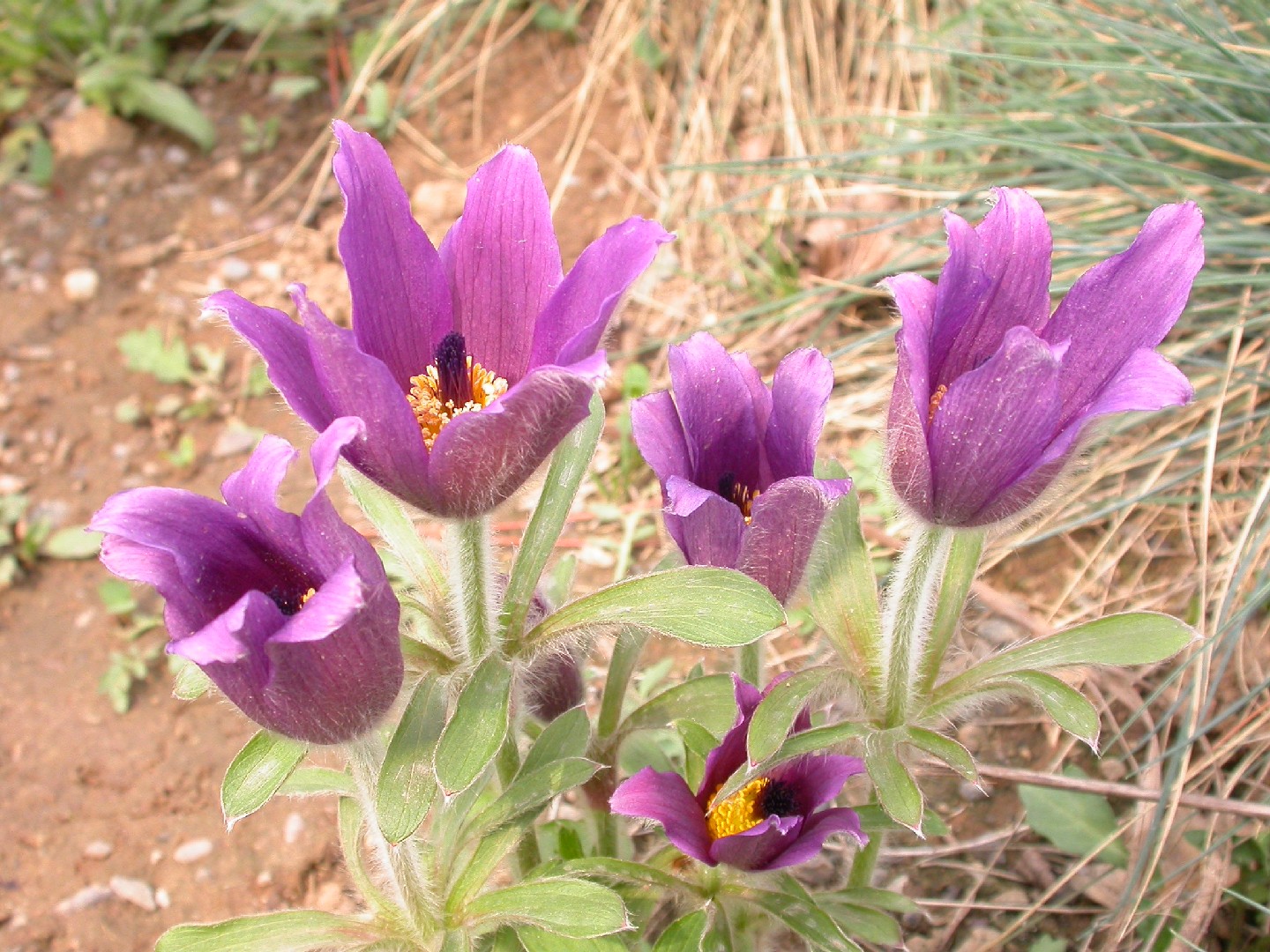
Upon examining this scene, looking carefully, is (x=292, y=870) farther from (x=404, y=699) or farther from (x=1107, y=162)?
(x=1107, y=162)

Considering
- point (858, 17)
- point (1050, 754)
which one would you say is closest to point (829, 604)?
point (1050, 754)

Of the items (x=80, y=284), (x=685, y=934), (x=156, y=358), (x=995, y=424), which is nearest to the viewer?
(x=995, y=424)

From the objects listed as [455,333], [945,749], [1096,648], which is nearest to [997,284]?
[1096,648]

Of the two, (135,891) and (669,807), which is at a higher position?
(669,807)

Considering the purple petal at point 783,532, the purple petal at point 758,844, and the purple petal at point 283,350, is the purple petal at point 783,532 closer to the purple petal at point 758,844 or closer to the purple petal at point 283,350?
the purple petal at point 758,844

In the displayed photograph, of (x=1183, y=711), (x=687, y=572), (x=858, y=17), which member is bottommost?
(x=1183, y=711)

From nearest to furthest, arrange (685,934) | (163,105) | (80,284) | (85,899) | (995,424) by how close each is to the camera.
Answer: (995,424)
(685,934)
(85,899)
(80,284)
(163,105)

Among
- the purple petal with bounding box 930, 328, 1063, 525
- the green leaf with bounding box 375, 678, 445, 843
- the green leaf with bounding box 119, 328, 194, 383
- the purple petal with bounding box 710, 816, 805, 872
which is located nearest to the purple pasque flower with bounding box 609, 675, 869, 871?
the purple petal with bounding box 710, 816, 805, 872

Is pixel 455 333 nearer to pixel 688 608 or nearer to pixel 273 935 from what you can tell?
pixel 688 608

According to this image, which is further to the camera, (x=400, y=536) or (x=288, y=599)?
(x=400, y=536)
